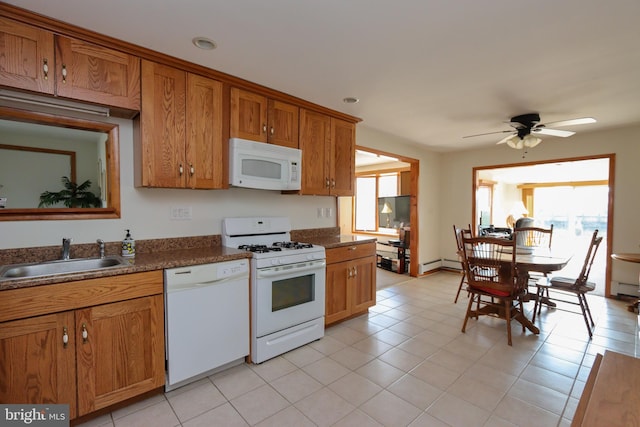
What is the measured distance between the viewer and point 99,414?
183cm

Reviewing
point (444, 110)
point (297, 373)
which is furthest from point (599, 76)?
point (297, 373)

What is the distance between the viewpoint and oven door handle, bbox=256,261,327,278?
2399 mm

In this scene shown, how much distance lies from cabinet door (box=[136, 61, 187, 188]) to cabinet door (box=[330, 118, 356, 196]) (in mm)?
1636

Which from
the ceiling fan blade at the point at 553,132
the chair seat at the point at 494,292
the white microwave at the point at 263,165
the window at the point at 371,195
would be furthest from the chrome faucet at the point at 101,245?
the window at the point at 371,195

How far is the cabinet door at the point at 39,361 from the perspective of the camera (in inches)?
59.2

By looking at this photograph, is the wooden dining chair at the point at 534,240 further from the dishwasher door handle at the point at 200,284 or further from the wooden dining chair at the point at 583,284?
the dishwasher door handle at the point at 200,284

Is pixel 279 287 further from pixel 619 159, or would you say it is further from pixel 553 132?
pixel 619 159

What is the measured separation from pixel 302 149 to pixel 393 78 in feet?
3.61

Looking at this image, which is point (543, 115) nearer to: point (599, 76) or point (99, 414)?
point (599, 76)

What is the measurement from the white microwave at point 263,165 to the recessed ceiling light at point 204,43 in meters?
0.71

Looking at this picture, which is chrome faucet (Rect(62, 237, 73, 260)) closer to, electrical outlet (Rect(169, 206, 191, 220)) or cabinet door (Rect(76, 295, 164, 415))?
cabinet door (Rect(76, 295, 164, 415))

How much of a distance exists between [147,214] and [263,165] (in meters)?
1.03

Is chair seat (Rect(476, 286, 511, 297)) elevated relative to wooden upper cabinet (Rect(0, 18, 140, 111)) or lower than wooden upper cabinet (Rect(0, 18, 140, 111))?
lower

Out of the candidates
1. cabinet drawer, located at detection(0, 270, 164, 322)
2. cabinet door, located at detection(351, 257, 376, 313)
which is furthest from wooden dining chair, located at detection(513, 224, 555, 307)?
cabinet drawer, located at detection(0, 270, 164, 322)
